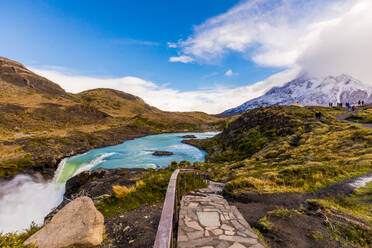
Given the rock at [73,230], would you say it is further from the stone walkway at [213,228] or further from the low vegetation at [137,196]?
the stone walkway at [213,228]

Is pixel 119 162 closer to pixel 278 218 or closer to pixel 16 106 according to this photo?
pixel 278 218

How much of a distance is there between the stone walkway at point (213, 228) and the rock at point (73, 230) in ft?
9.85

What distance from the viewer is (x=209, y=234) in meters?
4.11

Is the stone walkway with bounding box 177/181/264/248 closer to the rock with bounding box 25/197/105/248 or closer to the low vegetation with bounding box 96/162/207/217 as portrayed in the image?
the low vegetation with bounding box 96/162/207/217

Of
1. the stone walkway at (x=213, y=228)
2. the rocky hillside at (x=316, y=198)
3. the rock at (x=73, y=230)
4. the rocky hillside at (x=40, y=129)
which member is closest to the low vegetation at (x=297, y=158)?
the rocky hillside at (x=316, y=198)

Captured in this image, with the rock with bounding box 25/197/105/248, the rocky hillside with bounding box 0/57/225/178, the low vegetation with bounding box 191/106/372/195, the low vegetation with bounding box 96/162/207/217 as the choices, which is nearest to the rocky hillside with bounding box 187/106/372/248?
the low vegetation with bounding box 191/106/372/195

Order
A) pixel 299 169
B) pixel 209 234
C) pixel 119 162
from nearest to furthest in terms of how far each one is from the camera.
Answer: pixel 209 234, pixel 299 169, pixel 119 162

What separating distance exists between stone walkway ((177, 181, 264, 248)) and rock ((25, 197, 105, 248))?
3.00 metres

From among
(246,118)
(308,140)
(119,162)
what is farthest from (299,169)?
(119,162)

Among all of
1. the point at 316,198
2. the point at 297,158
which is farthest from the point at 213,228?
the point at 297,158

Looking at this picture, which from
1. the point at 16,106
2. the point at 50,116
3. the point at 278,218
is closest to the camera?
the point at 278,218

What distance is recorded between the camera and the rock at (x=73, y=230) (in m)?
4.95

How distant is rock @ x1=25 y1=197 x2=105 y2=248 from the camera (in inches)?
195

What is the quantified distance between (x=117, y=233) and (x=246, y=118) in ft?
113
